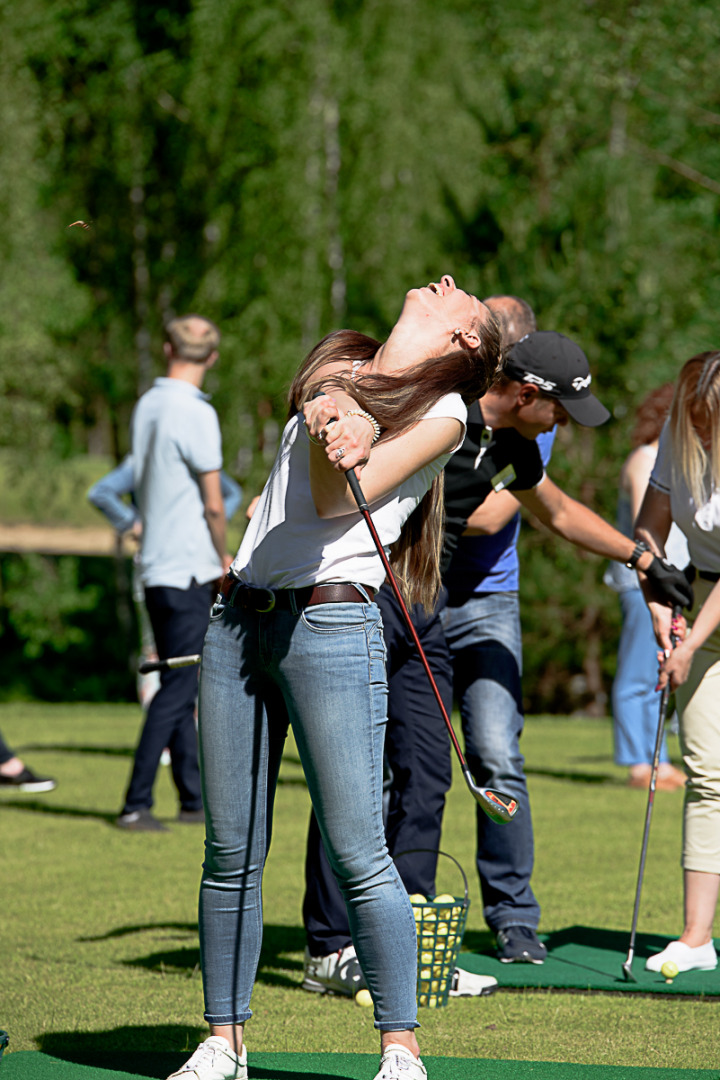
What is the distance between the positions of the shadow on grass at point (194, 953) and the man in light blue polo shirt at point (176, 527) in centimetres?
172

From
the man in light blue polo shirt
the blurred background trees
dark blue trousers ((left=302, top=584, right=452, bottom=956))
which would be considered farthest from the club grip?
the blurred background trees

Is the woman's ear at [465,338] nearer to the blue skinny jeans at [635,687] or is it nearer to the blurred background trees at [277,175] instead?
the blue skinny jeans at [635,687]

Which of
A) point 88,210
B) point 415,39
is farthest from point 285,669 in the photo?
point 415,39

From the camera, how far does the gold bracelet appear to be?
9.21 ft

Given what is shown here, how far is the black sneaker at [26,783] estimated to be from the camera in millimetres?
7891

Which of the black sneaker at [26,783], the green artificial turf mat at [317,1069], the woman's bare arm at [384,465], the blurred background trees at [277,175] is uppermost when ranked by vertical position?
the blurred background trees at [277,175]

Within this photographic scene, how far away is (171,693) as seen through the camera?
6.70 meters

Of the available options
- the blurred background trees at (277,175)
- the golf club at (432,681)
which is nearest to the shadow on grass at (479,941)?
the golf club at (432,681)

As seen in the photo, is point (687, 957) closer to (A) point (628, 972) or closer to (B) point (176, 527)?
(A) point (628, 972)

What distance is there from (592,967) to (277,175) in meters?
17.3

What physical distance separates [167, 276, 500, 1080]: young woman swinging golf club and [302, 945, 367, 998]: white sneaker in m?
1.03

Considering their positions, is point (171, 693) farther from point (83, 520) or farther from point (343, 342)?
point (83, 520)

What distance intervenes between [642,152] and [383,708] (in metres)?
17.2

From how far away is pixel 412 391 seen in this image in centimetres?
294
